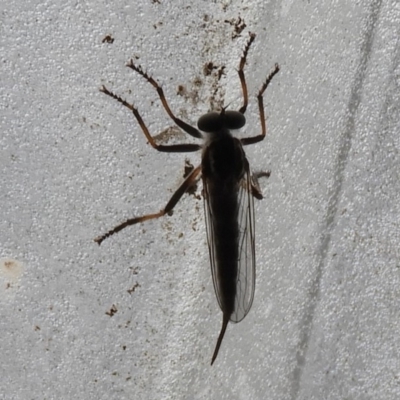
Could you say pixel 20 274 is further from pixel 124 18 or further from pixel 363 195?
pixel 363 195

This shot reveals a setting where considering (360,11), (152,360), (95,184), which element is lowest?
(152,360)

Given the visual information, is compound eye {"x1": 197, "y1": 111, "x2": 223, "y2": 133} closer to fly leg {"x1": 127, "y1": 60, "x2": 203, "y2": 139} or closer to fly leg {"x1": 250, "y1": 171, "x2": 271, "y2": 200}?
fly leg {"x1": 127, "y1": 60, "x2": 203, "y2": 139}

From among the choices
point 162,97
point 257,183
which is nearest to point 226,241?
point 257,183

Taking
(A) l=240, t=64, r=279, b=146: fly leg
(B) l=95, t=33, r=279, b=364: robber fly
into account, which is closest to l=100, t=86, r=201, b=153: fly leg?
(B) l=95, t=33, r=279, b=364: robber fly

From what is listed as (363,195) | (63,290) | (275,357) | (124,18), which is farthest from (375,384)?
(124,18)

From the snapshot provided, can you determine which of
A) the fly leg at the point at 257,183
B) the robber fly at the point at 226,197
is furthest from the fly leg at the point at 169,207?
the fly leg at the point at 257,183
